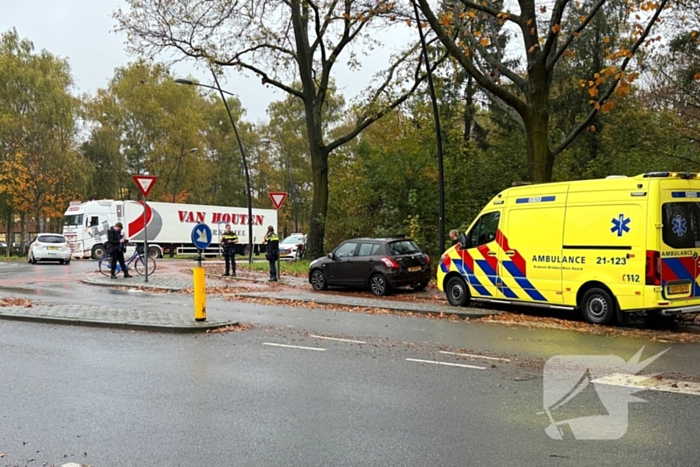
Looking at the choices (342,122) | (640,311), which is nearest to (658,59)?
(640,311)

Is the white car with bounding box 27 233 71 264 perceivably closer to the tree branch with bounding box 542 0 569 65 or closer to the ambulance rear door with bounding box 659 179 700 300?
the tree branch with bounding box 542 0 569 65

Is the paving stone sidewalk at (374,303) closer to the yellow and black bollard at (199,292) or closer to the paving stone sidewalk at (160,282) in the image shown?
the paving stone sidewalk at (160,282)

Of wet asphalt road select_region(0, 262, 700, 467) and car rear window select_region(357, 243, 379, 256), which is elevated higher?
car rear window select_region(357, 243, 379, 256)

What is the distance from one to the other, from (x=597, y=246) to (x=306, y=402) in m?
7.22

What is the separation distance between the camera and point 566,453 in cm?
464

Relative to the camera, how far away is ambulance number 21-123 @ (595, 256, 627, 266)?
1088 centimetres

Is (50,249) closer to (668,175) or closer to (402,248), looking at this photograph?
(402,248)

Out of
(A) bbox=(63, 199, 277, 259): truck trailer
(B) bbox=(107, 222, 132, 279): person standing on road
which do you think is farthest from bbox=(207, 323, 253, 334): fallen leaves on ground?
(A) bbox=(63, 199, 277, 259): truck trailer

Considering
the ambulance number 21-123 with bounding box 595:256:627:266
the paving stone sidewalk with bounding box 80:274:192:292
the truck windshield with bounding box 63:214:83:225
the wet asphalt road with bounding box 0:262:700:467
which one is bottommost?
the wet asphalt road with bounding box 0:262:700:467

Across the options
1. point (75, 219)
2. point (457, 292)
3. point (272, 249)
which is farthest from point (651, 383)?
point (75, 219)

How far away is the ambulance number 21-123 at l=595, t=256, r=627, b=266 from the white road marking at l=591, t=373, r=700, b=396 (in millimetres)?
4224

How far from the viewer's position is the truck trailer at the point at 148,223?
36469mm

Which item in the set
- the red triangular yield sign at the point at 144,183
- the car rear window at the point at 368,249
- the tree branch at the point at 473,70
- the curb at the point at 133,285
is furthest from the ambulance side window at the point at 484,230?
the red triangular yield sign at the point at 144,183

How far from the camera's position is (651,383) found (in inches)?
263
